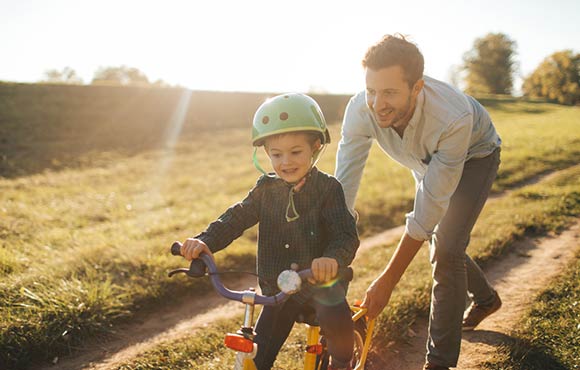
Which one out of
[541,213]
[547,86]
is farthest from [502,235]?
[547,86]

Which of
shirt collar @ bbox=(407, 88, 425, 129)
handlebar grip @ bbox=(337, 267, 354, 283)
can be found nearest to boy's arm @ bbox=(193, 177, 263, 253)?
handlebar grip @ bbox=(337, 267, 354, 283)

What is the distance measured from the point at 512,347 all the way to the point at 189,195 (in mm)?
8501

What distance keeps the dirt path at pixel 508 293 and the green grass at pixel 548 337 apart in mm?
128

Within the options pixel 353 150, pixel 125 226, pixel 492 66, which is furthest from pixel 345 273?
pixel 492 66

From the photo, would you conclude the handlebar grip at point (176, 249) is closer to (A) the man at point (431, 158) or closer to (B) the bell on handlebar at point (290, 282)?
(B) the bell on handlebar at point (290, 282)

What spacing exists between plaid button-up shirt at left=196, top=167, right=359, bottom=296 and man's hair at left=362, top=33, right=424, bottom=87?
0.92m

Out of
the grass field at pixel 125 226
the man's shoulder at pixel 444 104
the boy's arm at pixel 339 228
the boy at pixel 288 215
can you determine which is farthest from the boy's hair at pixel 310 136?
the grass field at pixel 125 226

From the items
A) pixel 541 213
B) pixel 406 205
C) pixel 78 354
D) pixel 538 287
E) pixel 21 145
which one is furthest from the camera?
pixel 21 145

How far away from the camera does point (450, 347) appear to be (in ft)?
12.0

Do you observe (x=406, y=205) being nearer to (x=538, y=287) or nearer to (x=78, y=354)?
(x=538, y=287)

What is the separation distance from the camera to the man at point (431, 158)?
3.38m

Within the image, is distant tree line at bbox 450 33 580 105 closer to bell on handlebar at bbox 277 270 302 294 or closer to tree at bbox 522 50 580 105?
tree at bbox 522 50 580 105

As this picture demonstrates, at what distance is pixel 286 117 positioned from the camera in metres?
2.92

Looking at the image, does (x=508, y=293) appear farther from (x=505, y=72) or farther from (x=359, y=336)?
(x=505, y=72)
